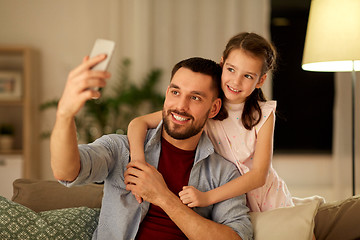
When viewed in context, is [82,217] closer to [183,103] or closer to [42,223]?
[42,223]

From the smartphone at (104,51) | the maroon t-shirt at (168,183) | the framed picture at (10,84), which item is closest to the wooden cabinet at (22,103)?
the framed picture at (10,84)

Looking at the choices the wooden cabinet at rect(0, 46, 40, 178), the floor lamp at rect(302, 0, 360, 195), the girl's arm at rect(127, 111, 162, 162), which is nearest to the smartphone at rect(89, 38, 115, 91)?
the girl's arm at rect(127, 111, 162, 162)

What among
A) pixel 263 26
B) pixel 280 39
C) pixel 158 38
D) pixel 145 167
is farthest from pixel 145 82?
pixel 145 167

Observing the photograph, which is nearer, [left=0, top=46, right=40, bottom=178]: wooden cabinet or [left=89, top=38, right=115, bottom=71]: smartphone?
[left=89, top=38, right=115, bottom=71]: smartphone

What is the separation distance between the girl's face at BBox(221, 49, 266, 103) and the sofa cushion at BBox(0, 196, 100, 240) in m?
0.77

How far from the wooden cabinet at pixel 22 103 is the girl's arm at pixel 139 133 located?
2640 mm

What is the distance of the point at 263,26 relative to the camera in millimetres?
4484

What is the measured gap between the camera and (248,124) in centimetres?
188

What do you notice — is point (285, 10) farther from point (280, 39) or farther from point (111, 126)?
point (111, 126)

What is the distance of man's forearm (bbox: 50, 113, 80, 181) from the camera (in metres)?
1.21

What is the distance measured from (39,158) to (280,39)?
2995mm

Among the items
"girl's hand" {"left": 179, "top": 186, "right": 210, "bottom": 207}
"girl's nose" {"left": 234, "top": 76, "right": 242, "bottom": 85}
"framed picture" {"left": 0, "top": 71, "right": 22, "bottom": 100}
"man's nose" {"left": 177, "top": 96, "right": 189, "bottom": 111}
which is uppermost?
"girl's nose" {"left": 234, "top": 76, "right": 242, "bottom": 85}

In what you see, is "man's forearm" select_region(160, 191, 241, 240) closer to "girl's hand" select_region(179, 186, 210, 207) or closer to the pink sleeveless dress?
"girl's hand" select_region(179, 186, 210, 207)

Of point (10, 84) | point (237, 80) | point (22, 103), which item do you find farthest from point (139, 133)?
point (10, 84)
